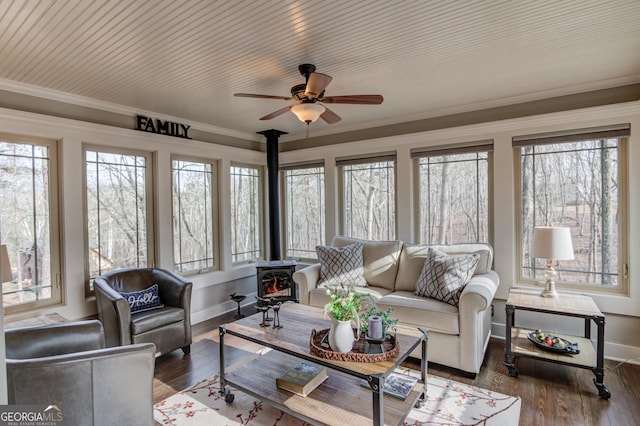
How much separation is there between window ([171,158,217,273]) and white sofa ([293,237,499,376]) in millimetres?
1522

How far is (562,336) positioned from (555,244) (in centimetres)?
92

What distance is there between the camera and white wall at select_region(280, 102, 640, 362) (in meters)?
3.03

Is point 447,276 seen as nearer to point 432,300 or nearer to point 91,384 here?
point 432,300

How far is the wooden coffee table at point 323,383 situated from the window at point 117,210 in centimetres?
191

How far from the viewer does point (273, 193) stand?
16.3 feet

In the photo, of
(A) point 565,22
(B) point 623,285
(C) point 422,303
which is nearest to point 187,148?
(C) point 422,303

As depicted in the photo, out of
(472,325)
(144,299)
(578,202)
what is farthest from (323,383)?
(578,202)

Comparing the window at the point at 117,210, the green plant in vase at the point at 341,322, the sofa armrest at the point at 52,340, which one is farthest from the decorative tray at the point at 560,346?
the window at the point at 117,210

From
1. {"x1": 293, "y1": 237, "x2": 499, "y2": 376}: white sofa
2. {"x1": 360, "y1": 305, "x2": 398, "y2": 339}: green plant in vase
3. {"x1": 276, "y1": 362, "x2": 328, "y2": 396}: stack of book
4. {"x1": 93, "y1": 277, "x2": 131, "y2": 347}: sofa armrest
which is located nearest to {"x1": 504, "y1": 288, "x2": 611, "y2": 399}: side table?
{"x1": 293, "y1": 237, "x2": 499, "y2": 376}: white sofa

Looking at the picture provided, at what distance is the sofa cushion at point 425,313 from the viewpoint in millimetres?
2877

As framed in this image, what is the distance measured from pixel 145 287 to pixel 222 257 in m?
1.26

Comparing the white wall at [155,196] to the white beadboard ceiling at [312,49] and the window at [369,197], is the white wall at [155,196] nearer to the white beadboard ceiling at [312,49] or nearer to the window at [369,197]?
the white beadboard ceiling at [312,49]

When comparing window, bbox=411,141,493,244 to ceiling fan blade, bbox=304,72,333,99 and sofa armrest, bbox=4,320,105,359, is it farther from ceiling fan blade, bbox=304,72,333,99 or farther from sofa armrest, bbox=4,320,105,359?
sofa armrest, bbox=4,320,105,359

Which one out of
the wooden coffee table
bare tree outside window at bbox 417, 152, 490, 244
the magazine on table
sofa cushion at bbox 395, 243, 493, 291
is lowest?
the magazine on table
